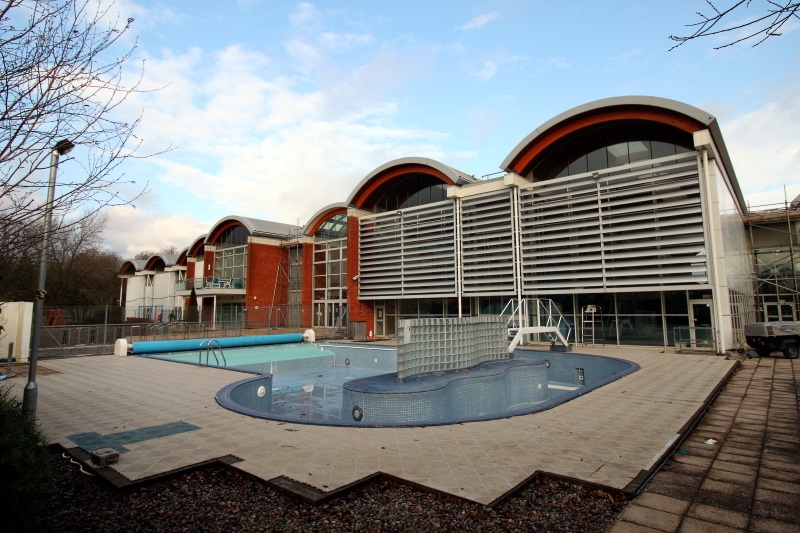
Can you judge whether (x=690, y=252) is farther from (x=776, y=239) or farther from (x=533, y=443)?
(x=776, y=239)

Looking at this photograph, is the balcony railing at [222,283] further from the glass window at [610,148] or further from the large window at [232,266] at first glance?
the glass window at [610,148]

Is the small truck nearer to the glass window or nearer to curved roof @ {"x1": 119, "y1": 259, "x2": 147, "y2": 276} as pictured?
the glass window

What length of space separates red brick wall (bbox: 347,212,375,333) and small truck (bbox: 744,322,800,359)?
58.4 feet

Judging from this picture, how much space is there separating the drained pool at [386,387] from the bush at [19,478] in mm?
3707

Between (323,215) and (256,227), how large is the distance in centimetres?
565

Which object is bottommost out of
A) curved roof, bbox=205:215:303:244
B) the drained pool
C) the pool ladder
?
the drained pool

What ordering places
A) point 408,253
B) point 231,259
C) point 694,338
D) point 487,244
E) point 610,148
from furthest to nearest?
point 231,259, point 408,253, point 487,244, point 610,148, point 694,338

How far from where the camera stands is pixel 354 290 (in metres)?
26.0

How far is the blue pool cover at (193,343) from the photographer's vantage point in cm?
1616

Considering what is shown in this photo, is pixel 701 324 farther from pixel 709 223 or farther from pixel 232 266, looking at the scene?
pixel 232 266

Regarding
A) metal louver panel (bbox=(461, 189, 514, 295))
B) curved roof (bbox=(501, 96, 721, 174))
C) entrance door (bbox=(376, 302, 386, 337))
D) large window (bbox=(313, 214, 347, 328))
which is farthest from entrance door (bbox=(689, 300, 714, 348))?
large window (bbox=(313, 214, 347, 328))

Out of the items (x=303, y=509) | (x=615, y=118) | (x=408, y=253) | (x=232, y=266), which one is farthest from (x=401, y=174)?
(x=303, y=509)

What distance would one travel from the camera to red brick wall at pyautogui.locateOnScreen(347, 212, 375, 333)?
25.9m

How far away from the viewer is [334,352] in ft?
63.7
